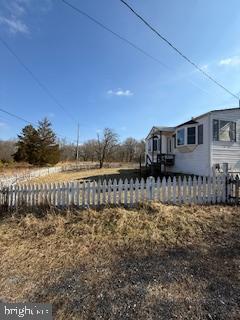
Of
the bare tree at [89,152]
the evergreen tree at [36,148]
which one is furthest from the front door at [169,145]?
the bare tree at [89,152]

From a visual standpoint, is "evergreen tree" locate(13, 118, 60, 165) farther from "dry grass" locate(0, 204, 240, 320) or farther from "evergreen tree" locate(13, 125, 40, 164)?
"dry grass" locate(0, 204, 240, 320)

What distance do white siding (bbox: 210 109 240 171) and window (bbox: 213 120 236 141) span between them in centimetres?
24

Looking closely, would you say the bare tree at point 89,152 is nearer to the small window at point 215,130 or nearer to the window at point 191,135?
the window at point 191,135

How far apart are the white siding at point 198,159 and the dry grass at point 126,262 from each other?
858 centimetres

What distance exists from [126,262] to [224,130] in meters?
13.3

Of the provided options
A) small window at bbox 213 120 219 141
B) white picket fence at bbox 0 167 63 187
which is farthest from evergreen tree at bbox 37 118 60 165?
small window at bbox 213 120 219 141

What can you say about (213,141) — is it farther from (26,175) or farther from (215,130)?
(26,175)

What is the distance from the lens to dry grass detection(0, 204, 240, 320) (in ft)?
9.78

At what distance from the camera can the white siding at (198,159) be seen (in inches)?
593

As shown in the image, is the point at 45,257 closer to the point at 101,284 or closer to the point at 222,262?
the point at 101,284

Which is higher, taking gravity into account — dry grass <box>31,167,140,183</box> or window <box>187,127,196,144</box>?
window <box>187,127,196,144</box>

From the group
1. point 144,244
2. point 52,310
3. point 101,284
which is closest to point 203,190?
point 144,244

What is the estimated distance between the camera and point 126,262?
4.21 m

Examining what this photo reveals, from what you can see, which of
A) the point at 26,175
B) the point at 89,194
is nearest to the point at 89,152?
the point at 26,175
